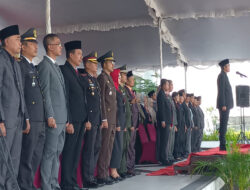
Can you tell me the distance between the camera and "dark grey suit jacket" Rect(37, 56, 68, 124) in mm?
3756

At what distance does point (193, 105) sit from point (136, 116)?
4.41m

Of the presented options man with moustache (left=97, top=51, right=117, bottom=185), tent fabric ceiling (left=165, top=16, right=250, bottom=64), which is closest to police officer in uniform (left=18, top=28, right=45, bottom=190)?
man with moustache (left=97, top=51, right=117, bottom=185)

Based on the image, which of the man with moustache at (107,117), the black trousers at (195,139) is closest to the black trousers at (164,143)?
the man with moustache at (107,117)

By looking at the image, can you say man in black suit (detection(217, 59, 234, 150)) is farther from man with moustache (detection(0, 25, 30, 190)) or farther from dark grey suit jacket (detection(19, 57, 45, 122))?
man with moustache (detection(0, 25, 30, 190))

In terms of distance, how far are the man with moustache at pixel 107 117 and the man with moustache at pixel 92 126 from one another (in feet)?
0.61

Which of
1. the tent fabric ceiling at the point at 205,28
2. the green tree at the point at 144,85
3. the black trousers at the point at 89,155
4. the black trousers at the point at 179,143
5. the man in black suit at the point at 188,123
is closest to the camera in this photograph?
the black trousers at the point at 89,155

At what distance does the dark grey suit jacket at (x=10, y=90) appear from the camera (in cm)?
314

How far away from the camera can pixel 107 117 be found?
16.1 feet

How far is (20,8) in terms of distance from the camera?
7480 mm

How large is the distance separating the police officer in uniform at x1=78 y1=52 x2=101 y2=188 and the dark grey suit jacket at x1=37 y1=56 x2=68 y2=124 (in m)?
0.49

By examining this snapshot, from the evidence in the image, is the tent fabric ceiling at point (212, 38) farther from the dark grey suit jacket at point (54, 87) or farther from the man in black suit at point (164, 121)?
the dark grey suit jacket at point (54, 87)

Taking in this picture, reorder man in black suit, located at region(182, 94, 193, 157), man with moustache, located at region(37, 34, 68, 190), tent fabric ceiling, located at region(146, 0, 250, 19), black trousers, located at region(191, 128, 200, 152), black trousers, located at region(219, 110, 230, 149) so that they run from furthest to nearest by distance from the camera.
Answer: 1. black trousers, located at region(191, 128, 200, 152)
2. man in black suit, located at region(182, 94, 193, 157)
3. tent fabric ceiling, located at region(146, 0, 250, 19)
4. black trousers, located at region(219, 110, 230, 149)
5. man with moustache, located at region(37, 34, 68, 190)

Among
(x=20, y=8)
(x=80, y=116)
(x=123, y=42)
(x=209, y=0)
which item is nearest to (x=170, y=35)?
(x=123, y=42)

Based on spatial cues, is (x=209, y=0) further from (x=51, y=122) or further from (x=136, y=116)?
(x=51, y=122)
